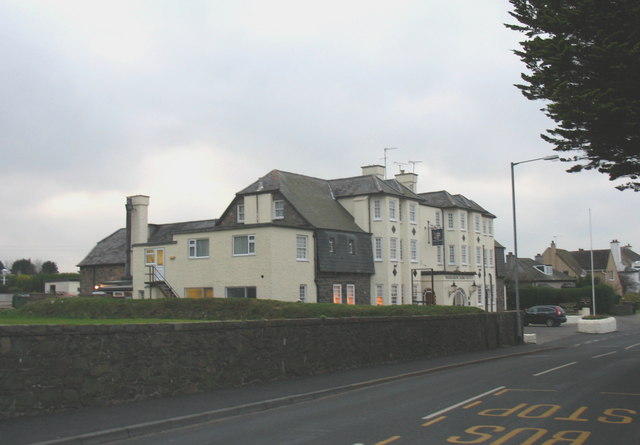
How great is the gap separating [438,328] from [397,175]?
34293 mm

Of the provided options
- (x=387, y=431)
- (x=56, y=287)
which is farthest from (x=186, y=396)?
(x=56, y=287)

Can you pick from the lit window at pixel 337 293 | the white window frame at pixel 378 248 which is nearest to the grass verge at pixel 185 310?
the lit window at pixel 337 293

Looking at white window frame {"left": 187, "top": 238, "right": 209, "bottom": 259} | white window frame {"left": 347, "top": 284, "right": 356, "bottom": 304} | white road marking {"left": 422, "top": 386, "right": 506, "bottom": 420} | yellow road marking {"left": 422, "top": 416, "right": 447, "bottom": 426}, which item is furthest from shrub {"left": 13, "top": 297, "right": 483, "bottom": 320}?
yellow road marking {"left": 422, "top": 416, "right": 447, "bottom": 426}

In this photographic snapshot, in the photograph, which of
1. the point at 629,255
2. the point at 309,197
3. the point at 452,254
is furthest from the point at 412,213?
the point at 629,255

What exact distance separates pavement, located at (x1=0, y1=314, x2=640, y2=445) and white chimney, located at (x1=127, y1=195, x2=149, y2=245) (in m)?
42.2

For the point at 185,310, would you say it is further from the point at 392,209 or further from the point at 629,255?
the point at 629,255

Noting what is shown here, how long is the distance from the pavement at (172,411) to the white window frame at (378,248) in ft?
89.6

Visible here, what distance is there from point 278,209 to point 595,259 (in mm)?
70962

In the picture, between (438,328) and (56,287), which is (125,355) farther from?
(56,287)

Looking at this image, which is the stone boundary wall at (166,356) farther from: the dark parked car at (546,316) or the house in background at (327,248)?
the dark parked car at (546,316)

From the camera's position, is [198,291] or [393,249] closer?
[198,291]

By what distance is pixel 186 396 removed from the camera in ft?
50.3

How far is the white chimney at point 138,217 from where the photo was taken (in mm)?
59781

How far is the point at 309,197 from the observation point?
4912 cm
